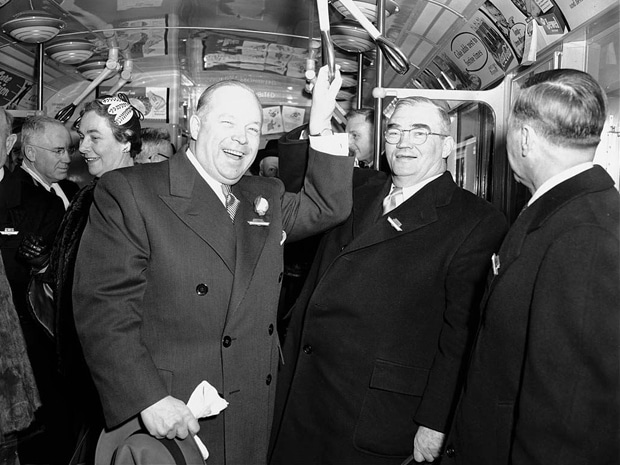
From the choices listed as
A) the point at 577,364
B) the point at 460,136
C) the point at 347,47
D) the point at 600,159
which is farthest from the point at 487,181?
the point at 577,364

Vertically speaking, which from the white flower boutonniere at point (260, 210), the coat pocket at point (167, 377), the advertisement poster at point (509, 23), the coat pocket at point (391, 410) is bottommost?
the coat pocket at point (391, 410)

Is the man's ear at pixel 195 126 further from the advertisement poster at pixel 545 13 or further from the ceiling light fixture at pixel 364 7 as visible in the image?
the ceiling light fixture at pixel 364 7

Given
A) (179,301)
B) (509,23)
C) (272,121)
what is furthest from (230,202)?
(272,121)

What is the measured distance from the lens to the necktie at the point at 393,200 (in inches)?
102

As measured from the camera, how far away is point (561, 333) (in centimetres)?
155

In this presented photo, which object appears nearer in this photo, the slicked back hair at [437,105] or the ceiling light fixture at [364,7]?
the slicked back hair at [437,105]

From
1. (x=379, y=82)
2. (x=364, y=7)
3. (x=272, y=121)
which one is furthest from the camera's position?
(x=272, y=121)

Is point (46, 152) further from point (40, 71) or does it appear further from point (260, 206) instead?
point (260, 206)

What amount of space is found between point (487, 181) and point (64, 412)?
3275 millimetres

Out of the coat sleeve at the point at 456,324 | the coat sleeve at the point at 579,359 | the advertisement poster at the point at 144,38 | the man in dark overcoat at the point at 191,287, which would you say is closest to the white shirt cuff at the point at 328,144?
the man in dark overcoat at the point at 191,287

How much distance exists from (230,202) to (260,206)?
11 cm

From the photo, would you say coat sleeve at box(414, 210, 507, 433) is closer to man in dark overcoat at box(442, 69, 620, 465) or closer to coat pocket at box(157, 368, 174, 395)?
man in dark overcoat at box(442, 69, 620, 465)

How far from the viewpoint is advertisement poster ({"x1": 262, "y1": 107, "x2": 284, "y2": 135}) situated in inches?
253

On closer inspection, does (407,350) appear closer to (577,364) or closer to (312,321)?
(312,321)
